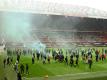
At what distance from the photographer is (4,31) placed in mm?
47500

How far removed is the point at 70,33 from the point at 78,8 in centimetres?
727

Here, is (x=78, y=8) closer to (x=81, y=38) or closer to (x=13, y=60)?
(x=81, y=38)

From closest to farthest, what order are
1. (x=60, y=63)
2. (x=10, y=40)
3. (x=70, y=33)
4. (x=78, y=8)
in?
(x=60, y=63) < (x=10, y=40) < (x=70, y=33) < (x=78, y=8)

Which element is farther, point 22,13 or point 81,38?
point 81,38

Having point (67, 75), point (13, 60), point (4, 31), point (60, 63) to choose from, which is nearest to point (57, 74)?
point (67, 75)

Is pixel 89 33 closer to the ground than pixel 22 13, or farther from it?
closer to the ground

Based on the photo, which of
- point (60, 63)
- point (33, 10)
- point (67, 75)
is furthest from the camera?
point (33, 10)

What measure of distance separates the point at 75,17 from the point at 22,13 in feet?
32.7

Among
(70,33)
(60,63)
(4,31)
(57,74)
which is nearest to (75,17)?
(70,33)

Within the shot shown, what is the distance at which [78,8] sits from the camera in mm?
58250

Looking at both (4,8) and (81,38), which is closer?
(4,8)

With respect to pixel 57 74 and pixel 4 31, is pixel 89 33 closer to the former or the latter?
pixel 4 31

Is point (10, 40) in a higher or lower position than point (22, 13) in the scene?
lower

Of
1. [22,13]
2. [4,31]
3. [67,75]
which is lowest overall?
[67,75]
